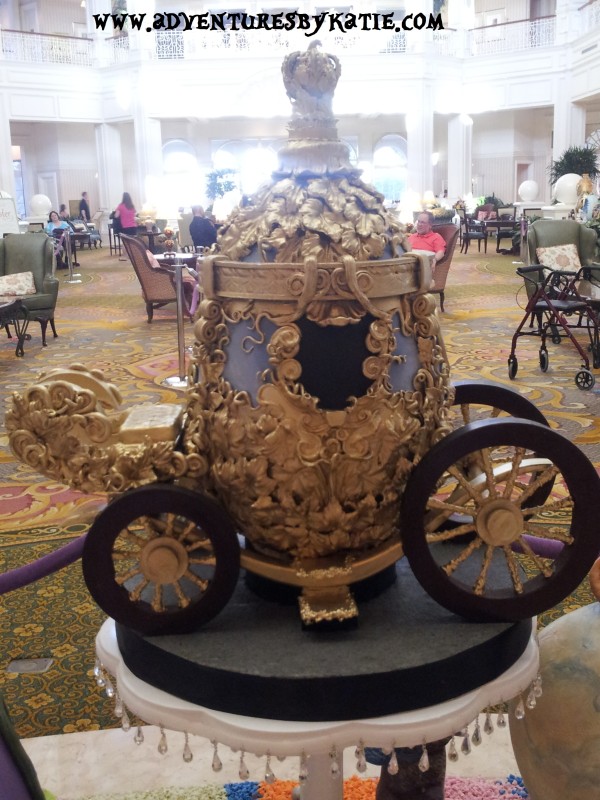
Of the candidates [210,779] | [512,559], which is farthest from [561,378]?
[512,559]

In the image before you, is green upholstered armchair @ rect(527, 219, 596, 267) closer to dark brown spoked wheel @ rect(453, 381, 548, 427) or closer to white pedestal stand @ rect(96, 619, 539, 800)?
dark brown spoked wheel @ rect(453, 381, 548, 427)

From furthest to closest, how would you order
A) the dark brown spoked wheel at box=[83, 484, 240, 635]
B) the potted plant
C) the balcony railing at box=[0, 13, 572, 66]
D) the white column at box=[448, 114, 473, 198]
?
the white column at box=[448, 114, 473, 198] < the balcony railing at box=[0, 13, 572, 66] < the potted plant < the dark brown spoked wheel at box=[83, 484, 240, 635]

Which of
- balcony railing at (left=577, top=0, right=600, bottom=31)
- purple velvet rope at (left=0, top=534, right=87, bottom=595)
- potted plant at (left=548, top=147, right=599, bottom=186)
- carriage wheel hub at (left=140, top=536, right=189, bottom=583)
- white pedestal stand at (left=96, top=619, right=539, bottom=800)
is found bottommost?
white pedestal stand at (left=96, top=619, right=539, bottom=800)

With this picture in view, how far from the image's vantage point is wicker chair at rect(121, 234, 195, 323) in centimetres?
888

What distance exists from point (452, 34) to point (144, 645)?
74.6 ft

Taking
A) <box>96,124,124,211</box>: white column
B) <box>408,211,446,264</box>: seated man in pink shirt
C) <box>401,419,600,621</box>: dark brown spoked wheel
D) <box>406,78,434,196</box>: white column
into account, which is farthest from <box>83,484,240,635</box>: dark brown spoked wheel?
<box>96,124,124,211</box>: white column

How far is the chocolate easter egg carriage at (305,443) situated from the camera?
1309mm

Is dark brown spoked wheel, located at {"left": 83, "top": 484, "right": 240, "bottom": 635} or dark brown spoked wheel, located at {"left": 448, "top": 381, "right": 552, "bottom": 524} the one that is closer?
dark brown spoked wheel, located at {"left": 83, "top": 484, "right": 240, "bottom": 635}

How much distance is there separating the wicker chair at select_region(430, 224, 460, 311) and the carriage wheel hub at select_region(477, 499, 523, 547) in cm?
731

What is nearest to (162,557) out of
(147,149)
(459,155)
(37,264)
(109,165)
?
(37,264)

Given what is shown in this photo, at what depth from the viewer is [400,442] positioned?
1362 millimetres

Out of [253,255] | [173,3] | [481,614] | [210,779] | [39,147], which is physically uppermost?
[173,3]

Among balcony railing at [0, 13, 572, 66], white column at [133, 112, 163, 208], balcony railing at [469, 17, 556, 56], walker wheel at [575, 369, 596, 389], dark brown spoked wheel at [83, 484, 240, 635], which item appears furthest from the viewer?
white column at [133, 112, 163, 208]

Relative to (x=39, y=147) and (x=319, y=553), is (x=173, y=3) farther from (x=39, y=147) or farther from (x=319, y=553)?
(x=319, y=553)
